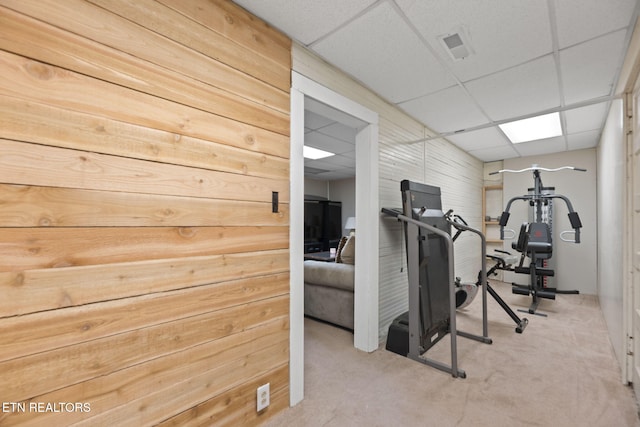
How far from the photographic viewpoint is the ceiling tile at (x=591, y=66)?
195 centimetres

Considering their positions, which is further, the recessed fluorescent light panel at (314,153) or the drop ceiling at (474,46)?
the recessed fluorescent light panel at (314,153)

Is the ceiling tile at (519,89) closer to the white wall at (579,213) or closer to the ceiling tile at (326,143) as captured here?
the ceiling tile at (326,143)

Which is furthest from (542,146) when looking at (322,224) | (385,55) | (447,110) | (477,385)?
(322,224)

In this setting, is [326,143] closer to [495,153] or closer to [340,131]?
[340,131]

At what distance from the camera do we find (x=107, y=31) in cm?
119

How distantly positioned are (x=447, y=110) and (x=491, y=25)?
1.39 meters

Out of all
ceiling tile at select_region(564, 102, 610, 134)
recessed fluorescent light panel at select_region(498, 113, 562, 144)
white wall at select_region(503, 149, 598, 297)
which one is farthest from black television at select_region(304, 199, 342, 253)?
ceiling tile at select_region(564, 102, 610, 134)

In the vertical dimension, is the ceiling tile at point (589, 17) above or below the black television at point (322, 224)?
above

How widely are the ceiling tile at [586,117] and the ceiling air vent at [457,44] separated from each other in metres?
1.89

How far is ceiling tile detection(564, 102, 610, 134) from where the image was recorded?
3.03m

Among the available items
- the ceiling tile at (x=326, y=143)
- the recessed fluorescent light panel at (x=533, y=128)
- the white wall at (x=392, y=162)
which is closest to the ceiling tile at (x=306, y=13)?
the white wall at (x=392, y=162)

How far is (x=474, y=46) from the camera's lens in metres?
2.01

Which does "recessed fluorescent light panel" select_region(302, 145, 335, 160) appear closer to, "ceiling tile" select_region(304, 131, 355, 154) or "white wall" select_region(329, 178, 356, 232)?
"ceiling tile" select_region(304, 131, 355, 154)

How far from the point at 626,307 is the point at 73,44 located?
3.54 meters
